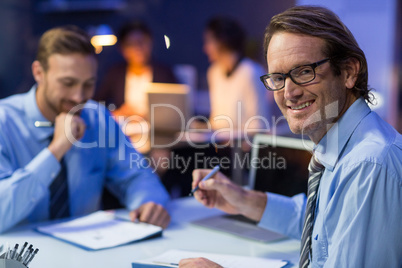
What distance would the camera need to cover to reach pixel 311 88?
1296 millimetres

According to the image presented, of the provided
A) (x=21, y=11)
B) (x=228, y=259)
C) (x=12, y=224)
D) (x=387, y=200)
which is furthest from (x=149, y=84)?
(x=387, y=200)

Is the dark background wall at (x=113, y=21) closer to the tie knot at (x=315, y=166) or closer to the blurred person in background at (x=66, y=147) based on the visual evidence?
the blurred person in background at (x=66, y=147)

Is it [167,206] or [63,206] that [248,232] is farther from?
[63,206]

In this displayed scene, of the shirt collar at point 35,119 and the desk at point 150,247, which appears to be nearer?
the desk at point 150,247

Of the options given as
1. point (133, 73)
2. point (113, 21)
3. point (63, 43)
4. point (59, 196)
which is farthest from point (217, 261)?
point (113, 21)

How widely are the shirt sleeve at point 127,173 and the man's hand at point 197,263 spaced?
0.77 metres

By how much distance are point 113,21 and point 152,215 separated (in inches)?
183

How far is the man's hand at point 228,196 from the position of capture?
1688 millimetres

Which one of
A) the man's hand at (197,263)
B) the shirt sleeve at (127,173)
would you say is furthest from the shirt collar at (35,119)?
the man's hand at (197,263)

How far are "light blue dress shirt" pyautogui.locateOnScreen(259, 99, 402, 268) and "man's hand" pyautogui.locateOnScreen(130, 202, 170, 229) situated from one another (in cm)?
75

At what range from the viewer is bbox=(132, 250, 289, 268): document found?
1419mm

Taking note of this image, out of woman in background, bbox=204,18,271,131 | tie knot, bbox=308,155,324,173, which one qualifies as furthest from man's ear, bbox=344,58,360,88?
woman in background, bbox=204,18,271,131

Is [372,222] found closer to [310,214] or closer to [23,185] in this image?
[310,214]

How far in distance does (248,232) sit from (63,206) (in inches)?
31.5
